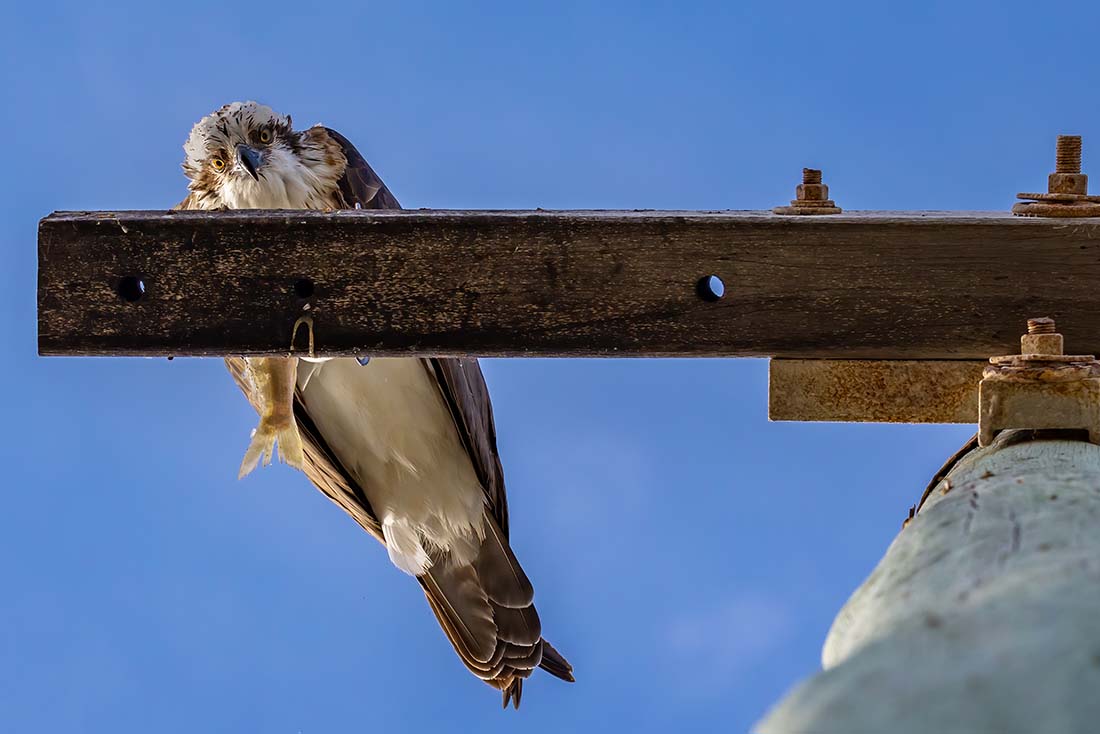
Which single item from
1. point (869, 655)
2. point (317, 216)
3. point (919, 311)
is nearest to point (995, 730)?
point (869, 655)

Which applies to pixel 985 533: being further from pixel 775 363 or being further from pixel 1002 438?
pixel 775 363

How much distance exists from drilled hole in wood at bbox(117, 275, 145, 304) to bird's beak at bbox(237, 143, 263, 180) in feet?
5.34

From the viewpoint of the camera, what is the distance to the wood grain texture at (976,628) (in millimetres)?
1076

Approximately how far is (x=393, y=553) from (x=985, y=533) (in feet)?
9.51

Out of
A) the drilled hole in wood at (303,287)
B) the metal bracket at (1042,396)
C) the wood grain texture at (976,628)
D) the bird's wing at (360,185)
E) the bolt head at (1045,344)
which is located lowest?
the wood grain texture at (976,628)

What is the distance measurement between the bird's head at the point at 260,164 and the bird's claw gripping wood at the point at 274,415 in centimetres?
97

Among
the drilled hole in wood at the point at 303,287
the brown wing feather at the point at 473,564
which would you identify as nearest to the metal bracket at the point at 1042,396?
the drilled hole in wood at the point at 303,287

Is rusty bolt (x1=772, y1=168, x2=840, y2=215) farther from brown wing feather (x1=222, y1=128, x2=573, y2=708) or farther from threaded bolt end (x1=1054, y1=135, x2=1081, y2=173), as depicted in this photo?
brown wing feather (x1=222, y1=128, x2=573, y2=708)

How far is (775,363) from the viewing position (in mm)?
→ 2521

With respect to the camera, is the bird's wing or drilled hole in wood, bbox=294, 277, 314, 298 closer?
drilled hole in wood, bbox=294, 277, 314, 298

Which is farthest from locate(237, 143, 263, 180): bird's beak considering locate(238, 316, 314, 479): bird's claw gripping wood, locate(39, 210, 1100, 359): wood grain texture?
locate(39, 210, 1100, 359): wood grain texture

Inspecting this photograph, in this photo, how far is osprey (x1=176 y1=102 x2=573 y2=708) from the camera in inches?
163

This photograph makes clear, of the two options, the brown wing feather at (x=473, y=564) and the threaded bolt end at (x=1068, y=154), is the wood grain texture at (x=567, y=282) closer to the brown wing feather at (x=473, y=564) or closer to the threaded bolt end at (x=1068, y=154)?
the threaded bolt end at (x=1068, y=154)

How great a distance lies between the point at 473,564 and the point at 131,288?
6.19 ft
